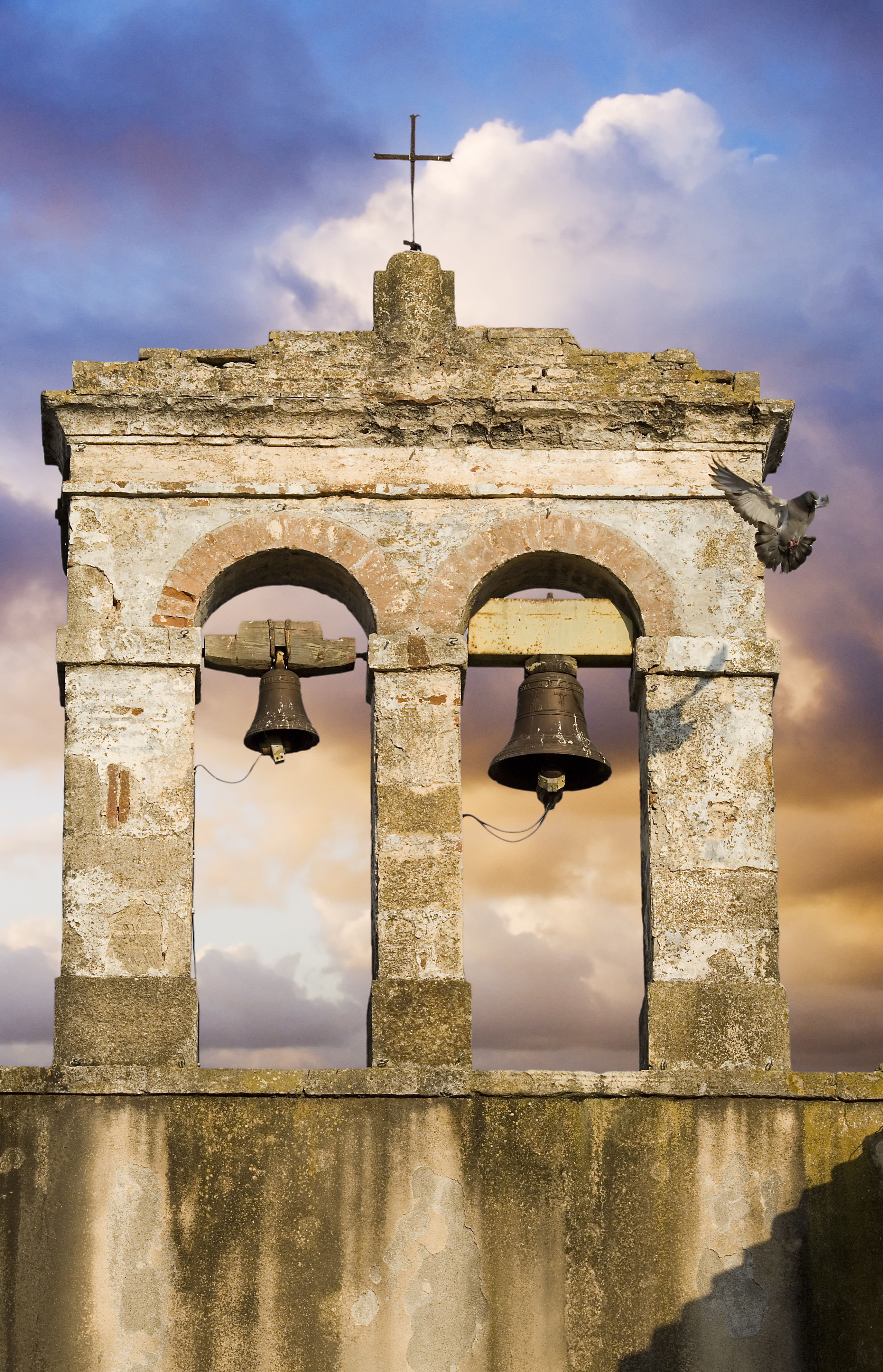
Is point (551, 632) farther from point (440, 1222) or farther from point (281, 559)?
point (440, 1222)

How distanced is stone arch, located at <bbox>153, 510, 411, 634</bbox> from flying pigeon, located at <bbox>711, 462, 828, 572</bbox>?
68.0 inches

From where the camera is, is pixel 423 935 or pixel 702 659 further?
pixel 702 659

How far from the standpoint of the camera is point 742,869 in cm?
948


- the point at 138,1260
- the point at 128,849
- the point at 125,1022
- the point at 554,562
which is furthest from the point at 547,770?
the point at 138,1260

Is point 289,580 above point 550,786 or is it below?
above

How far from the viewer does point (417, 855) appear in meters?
9.41

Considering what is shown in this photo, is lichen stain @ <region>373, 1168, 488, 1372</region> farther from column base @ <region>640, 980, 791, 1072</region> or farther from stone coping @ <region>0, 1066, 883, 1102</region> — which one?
column base @ <region>640, 980, 791, 1072</region>

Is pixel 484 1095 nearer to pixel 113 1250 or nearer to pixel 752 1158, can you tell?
pixel 752 1158

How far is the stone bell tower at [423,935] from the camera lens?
8.70 m

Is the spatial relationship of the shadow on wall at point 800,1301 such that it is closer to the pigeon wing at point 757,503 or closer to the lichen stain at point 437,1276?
the lichen stain at point 437,1276

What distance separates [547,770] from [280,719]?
1397 millimetres

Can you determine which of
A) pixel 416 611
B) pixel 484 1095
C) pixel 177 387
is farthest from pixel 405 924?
pixel 177 387

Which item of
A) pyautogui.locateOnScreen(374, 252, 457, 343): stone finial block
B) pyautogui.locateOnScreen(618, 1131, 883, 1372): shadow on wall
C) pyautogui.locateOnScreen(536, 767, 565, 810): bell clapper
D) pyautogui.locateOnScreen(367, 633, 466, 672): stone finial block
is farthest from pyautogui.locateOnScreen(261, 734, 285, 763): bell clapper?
pyautogui.locateOnScreen(618, 1131, 883, 1372): shadow on wall

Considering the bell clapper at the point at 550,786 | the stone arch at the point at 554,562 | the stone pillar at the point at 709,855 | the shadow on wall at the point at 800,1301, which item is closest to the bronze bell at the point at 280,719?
the stone arch at the point at 554,562
